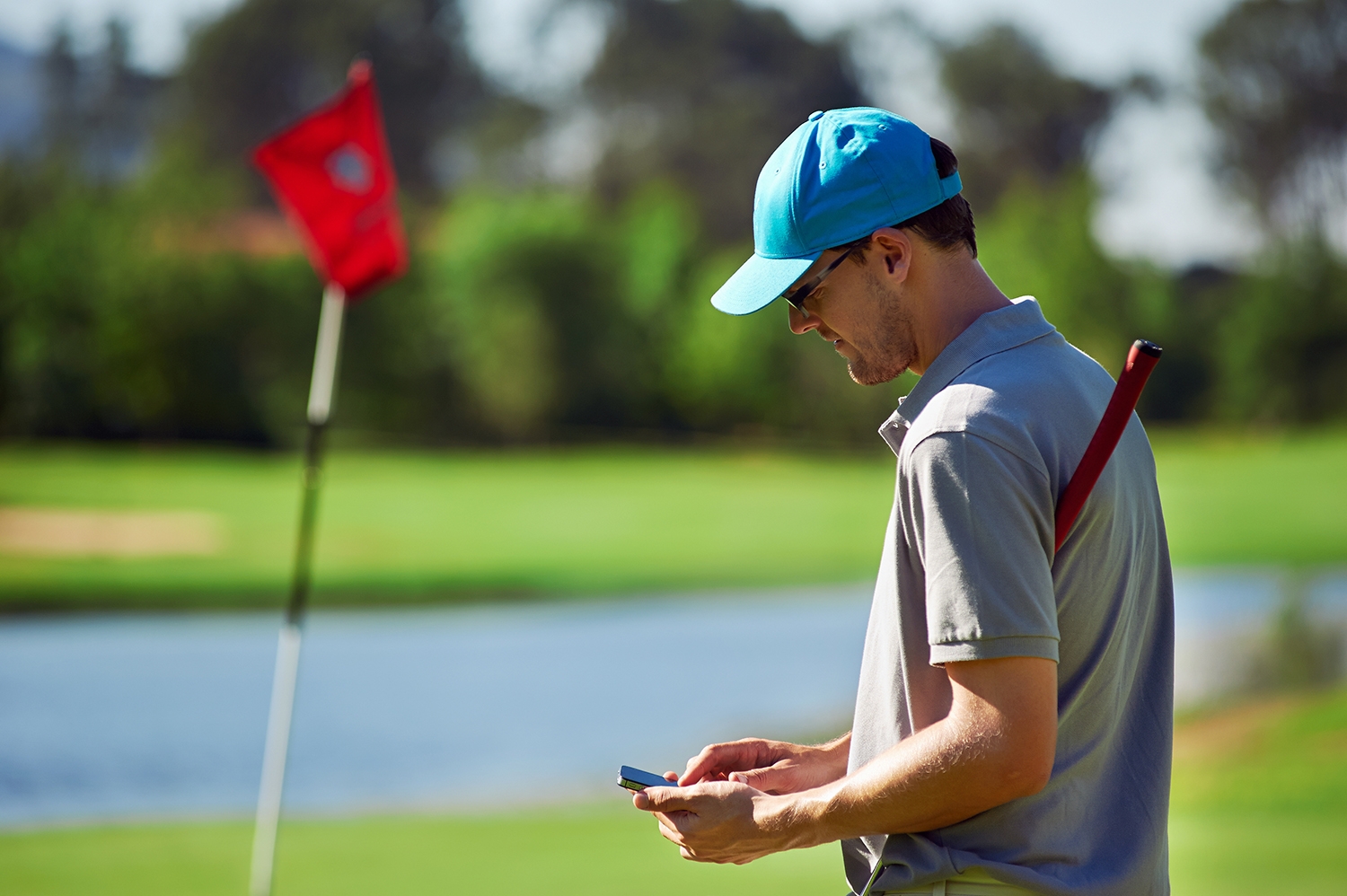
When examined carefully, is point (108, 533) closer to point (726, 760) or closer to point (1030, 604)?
point (726, 760)

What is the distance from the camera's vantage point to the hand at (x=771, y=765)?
1.33 meters

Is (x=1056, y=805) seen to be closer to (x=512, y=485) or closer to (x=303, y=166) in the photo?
(x=303, y=166)

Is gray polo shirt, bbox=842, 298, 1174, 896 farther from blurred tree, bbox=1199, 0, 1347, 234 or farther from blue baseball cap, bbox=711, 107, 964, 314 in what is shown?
blurred tree, bbox=1199, 0, 1347, 234

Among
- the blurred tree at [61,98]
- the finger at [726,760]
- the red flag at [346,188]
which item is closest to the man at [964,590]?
the finger at [726,760]

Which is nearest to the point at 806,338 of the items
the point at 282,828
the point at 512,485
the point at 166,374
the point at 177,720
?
the point at 512,485

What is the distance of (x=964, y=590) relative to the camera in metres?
0.99

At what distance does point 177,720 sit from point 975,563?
35.5 ft

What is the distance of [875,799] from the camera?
41.5 inches

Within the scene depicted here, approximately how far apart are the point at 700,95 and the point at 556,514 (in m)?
10.3

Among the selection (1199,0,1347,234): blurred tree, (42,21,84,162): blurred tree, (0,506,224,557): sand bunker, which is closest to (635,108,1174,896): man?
(0,506,224,557): sand bunker

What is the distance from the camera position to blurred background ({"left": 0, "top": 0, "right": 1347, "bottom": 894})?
1447 centimetres

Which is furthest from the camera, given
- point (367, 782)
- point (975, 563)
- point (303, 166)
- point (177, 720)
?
point (177, 720)

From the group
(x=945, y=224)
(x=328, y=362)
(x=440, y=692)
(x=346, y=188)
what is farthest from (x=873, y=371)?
(x=440, y=692)

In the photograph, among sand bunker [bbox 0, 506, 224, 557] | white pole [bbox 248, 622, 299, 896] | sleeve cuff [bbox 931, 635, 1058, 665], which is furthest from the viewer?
sand bunker [bbox 0, 506, 224, 557]
